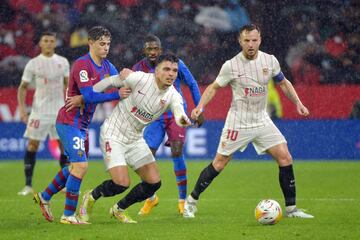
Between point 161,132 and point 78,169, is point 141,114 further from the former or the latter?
point 161,132

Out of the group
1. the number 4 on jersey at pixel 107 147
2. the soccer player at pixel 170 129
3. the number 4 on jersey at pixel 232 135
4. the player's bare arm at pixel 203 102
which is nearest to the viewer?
the number 4 on jersey at pixel 107 147

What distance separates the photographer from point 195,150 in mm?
18156

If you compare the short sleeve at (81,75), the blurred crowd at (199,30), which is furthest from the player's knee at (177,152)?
the blurred crowd at (199,30)

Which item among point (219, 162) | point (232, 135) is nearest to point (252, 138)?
point (232, 135)

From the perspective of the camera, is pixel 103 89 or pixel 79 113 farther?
pixel 79 113

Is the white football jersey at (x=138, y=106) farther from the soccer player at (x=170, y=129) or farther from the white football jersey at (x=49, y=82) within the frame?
the white football jersey at (x=49, y=82)

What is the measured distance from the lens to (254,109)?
1017 centimetres

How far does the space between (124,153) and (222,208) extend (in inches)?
88.9

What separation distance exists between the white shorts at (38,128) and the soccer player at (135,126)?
4613 mm

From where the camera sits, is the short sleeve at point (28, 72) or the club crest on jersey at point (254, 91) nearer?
the club crest on jersey at point (254, 91)

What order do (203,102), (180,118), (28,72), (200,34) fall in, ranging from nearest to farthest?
(180,118)
(203,102)
(28,72)
(200,34)

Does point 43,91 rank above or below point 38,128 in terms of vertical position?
above

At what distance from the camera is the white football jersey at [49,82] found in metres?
14.0

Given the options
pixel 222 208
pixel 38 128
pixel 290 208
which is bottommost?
pixel 222 208
